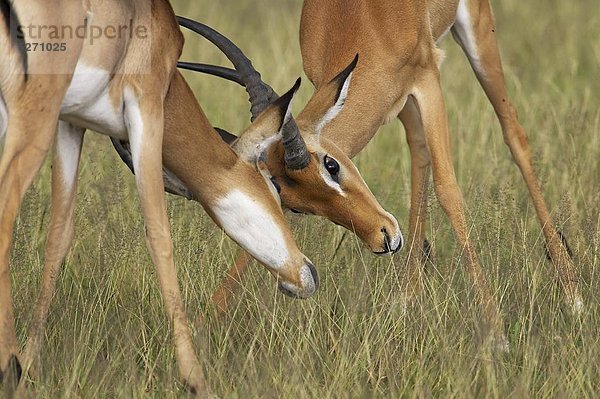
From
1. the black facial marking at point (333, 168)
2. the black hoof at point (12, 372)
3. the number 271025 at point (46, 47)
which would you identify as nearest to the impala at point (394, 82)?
the black facial marking at point (333, 168)

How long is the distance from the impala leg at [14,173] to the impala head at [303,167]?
99 cm

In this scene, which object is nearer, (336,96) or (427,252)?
(336,96)

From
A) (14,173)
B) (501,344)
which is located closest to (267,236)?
(501,344)

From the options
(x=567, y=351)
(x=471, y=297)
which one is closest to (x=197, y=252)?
(x=471, y=297)

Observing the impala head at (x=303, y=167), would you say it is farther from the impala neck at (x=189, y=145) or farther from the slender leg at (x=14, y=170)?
the slender leg at (x=14, y=170)

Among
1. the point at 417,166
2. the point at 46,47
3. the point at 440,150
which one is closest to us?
the point at 46,47

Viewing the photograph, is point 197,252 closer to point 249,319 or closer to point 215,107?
point 249,319

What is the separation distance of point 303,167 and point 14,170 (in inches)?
51.1

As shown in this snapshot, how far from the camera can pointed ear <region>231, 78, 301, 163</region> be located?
16.2ft

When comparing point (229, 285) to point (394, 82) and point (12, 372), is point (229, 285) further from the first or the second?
point (12, 372)

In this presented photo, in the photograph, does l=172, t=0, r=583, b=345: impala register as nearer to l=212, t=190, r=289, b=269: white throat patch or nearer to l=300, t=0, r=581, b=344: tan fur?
l=300, t=0, r=581, b=344: tan fur

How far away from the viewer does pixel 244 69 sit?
5078 millimetres

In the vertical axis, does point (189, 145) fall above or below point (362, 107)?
above

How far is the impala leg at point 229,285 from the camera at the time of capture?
5219 mm
